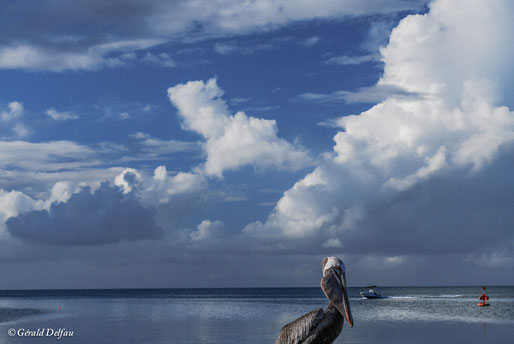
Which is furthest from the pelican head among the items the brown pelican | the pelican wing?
the pelican wing

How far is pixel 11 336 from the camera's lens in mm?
34406

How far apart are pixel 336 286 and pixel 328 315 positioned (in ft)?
2.12

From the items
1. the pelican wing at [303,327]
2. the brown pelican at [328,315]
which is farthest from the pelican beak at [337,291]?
the pelican wing at [303,327]

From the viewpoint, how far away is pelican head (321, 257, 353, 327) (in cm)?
1081

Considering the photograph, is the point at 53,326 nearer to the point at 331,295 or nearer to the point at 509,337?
the point at 509,337

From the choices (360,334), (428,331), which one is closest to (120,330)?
(360,334)

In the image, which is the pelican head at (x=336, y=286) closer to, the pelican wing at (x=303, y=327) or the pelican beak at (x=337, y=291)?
the pelican beak at (x=337, y=291)

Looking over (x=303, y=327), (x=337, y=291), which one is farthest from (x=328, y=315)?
(x=337, y=291)

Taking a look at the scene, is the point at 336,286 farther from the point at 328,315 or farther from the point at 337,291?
the point at 328,315

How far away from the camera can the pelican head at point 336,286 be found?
426 inches

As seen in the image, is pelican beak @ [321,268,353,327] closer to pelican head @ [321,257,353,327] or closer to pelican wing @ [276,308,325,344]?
pelican head @ [321,257,353,327]

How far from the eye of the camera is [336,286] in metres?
10.9

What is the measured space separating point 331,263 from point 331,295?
58 cm

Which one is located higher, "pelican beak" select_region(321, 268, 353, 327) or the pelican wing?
"pelican beak" select_region(321, 268, 353, 327)
